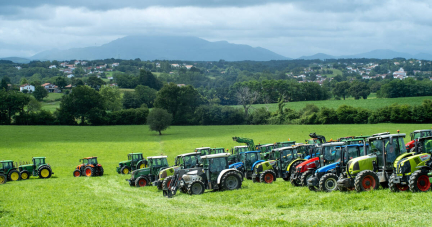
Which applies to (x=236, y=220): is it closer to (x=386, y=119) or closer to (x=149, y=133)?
(x=149, y=133)

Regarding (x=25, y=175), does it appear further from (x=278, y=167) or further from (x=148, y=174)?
(x=278, y=167)

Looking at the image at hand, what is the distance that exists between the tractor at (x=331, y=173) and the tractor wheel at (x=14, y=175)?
2354 centimetres

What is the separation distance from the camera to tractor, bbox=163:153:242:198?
1866 cm

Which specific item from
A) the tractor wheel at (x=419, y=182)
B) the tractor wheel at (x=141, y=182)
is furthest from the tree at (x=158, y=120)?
the tractor wheel at (x=419, y=182)

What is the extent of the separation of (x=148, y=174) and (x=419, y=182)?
53.3 ft

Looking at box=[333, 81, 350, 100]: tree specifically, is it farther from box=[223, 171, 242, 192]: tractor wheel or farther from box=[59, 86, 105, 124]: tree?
box=[223, 171, 242, 192]: tractor wheel

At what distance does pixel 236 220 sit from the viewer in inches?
479

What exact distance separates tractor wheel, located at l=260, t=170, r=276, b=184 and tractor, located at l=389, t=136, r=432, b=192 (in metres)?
8.01

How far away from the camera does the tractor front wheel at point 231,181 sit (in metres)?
18.8

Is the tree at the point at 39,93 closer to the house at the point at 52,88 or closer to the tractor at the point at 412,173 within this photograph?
the house at the point at 52,88

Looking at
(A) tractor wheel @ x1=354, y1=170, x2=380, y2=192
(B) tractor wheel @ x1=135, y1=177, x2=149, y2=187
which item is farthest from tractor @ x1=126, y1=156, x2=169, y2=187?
(A) tractor wheel @ x1=354, y1=170, x2=380, y2=192

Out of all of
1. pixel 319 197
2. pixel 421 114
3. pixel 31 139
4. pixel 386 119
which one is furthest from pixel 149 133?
pixel 319 197

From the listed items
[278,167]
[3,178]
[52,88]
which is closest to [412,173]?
[278,167]

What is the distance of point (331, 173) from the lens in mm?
16547
